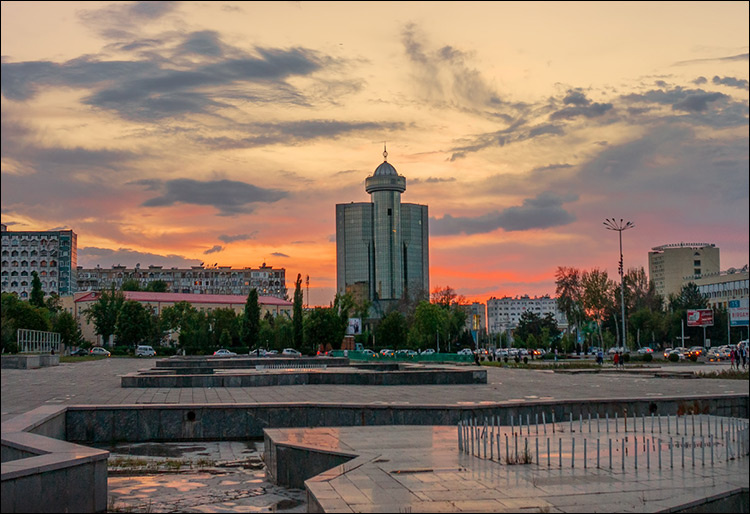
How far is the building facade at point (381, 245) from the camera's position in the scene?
17012cm

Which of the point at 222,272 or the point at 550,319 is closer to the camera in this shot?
the point at 550,319

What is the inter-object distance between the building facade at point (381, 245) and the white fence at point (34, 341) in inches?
4494

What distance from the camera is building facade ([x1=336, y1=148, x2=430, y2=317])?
558 feet

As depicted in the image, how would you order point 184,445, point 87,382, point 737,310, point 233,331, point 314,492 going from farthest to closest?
1. point 233,331
2. point 737,310
3. point 87,382
4. point 184,445
5. point 314,492

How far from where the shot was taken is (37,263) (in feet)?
522

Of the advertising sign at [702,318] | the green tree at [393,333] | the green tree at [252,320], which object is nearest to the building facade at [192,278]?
the green tree at [393,333]

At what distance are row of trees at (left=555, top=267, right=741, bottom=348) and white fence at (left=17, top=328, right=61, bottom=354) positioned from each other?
4753 cm

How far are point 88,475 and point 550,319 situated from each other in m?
118

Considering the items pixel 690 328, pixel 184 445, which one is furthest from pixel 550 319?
pixel 184 445

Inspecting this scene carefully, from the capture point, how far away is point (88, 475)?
8516 mm

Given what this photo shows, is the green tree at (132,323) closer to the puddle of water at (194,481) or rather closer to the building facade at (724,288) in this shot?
the puddle of water at (194,481)

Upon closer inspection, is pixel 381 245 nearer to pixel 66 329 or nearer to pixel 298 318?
pixel 66 329

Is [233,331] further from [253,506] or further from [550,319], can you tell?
[253,506]

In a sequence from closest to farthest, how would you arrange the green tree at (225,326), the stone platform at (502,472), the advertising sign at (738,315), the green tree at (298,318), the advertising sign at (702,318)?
the stone platform at (502,472) < the advertising sign at (738,315) < the green tree at (298,318) < the advertising sign at (702,318) < the green tree at (225,326)
